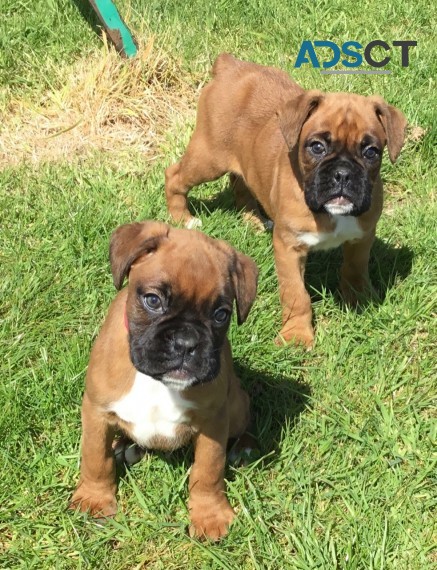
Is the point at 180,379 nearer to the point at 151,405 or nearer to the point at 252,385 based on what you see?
the point at 151,405

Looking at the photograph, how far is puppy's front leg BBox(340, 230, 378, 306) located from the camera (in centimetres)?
588

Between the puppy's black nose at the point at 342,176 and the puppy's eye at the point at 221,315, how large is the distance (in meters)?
1.67

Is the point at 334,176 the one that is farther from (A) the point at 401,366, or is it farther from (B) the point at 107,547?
(B) the point at 107,547

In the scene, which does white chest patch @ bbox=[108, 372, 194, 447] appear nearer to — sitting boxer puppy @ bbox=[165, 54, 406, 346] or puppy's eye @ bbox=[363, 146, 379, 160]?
sitting boxer puppy @ bbox=[165, 54, 406, 346]

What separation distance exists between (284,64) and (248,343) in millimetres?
3939

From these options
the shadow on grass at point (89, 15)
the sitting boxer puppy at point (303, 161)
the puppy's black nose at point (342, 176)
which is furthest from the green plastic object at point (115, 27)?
the puppy's black nose at point (342, 176)

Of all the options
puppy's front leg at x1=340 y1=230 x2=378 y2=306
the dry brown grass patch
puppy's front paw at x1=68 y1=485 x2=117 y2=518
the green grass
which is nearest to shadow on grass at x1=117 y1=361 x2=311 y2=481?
the green grass

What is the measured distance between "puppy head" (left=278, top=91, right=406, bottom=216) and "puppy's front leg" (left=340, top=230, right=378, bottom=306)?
589 millimetres

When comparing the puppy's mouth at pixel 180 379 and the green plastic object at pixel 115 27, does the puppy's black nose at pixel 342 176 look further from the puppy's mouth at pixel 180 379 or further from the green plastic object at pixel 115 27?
the green plastic object at pixel 115 27

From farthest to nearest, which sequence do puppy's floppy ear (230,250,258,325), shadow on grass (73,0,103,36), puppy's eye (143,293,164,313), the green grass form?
shadow on grass (73,0,103,36) < the green grass < puppy's floppy ear (230,250,258,325) < puppy's eye (143,293,164,313)

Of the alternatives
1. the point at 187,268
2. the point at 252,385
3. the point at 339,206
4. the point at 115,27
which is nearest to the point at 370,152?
the point at 339,206

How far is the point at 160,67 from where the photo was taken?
7.98 m

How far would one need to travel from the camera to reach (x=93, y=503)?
4.38m

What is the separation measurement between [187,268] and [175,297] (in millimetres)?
137
